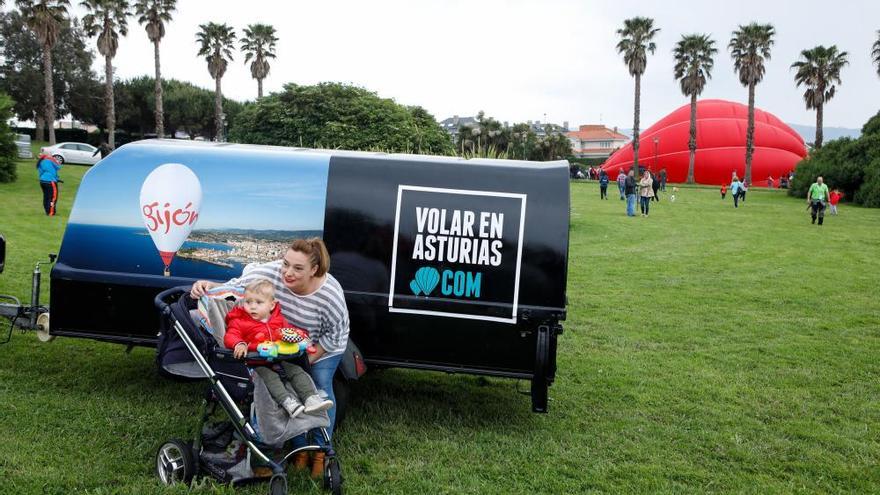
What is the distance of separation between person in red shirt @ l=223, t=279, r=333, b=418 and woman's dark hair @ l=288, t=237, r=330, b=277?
352 mm

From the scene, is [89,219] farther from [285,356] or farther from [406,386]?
[406,386]

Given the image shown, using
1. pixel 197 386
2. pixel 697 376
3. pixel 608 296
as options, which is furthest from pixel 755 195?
pixel 197 386

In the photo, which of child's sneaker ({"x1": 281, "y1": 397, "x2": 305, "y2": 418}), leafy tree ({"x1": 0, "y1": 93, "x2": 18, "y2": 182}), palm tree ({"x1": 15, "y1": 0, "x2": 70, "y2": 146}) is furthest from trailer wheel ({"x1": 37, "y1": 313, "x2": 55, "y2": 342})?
palm tree ({"x1": 15, "y1": 0, "x2": 70, "y2": 146})

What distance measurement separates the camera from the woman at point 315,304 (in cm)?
518

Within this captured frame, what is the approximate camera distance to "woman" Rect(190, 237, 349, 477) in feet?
17.0

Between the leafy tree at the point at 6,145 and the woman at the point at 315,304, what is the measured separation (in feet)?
94.4

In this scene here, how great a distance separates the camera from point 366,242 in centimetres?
610

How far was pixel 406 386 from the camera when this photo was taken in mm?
7457

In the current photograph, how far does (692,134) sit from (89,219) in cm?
6381

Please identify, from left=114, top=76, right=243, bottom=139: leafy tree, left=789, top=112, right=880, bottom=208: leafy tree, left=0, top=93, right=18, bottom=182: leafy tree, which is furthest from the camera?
left=114, top=76, right=243, bottom=139: leafy tree

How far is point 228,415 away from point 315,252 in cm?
122

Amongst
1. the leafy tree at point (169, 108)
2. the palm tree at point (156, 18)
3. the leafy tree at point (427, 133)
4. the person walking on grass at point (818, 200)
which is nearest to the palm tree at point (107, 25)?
the palm tree at point (156, 18)

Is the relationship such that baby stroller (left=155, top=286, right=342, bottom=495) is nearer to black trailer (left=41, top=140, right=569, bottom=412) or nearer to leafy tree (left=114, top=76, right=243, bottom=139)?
black trailer (left=41, top=140, right=569, bottom=412)

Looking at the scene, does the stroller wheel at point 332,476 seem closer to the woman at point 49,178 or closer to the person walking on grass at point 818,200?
the woman at point 49,178
